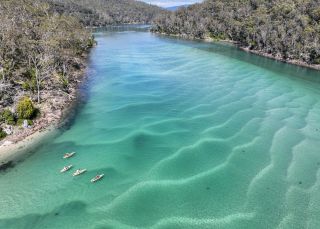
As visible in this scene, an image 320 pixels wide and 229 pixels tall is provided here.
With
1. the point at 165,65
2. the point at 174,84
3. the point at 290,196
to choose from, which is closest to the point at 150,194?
the point at 290,196

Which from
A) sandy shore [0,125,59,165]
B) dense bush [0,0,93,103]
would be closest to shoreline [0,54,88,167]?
sandy shore [0,125,59,165]

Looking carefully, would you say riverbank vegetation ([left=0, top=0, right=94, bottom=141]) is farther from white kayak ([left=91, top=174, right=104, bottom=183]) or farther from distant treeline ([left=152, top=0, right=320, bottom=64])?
distant treeline ([left=152, top=0, right=320, bottom=64])

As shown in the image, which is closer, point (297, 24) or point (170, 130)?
point (170, 130)

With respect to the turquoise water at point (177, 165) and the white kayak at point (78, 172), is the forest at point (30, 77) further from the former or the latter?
the white kayak at point (78, 172)

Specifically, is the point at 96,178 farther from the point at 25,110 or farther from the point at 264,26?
the point at 264,26

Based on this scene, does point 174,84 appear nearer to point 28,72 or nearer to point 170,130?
point 170,130

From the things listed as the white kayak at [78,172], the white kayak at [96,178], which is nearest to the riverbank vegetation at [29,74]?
the white kayak at [78,172]
